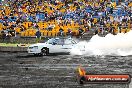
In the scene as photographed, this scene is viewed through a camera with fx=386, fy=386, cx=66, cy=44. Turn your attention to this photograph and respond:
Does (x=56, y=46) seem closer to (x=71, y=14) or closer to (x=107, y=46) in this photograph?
(x=107, y=46)

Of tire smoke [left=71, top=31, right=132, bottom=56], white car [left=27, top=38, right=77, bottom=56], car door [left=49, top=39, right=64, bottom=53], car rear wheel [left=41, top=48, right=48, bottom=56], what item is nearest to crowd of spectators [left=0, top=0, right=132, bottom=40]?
tire smoke [left=71, top=31, right=132, bottom=56]

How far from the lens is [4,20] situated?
139 ft

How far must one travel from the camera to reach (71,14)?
41531 millimetres

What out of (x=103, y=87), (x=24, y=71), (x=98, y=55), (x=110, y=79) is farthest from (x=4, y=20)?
(x=110, y=79)

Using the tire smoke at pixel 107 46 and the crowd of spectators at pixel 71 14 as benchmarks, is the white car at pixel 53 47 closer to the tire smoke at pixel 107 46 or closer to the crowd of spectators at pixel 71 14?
the tire smoke at pixel 107 46

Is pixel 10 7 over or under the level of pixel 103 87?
over

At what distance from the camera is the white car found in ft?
96.4

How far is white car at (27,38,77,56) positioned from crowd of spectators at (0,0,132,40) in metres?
7.48

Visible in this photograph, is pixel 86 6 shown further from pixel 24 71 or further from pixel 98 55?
pixel 24 71

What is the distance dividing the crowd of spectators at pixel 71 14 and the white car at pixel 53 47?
7.48 m

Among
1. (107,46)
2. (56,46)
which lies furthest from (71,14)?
(56,46)

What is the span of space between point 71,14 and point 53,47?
12416 millimetres

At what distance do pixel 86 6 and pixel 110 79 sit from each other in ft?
Answer: 120

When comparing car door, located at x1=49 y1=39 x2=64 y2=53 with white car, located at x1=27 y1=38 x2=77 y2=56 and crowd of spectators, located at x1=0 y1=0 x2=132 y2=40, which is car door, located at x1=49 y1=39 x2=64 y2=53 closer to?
white car, located at x1=27 y1=38 x2=77 y2=56
